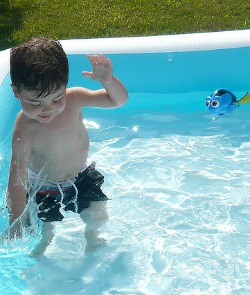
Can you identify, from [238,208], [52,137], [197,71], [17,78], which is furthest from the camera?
[197,71]

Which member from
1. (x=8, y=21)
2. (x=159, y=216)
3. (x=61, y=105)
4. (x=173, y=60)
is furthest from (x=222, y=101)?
(x=8, y=21)

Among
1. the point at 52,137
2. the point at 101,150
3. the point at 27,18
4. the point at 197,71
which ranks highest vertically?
the point at 27,18

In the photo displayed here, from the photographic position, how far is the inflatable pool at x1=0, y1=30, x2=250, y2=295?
2.71m

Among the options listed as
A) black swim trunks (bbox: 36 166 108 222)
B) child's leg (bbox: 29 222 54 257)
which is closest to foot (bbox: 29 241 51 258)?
child's leg (bbox: 29 222 54 257)

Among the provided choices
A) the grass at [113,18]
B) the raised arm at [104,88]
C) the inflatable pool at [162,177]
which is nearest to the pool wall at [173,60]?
the inflatable pool at [162,177]

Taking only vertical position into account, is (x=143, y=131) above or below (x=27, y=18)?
below

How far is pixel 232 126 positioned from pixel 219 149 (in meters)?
0.27

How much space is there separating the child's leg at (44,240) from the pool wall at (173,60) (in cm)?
148

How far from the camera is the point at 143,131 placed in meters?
3.85

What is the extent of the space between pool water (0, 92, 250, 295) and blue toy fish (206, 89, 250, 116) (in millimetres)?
53

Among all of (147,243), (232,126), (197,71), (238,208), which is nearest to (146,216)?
(147,243)

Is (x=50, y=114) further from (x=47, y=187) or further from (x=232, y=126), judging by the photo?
(x=232, y=126)

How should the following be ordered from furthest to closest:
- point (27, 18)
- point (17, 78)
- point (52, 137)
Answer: point (27, 18)
point (52, 137)
point (17, 78)

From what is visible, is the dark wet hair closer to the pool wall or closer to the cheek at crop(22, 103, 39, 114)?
the cheek at crop(22, 103, 39, 114)
